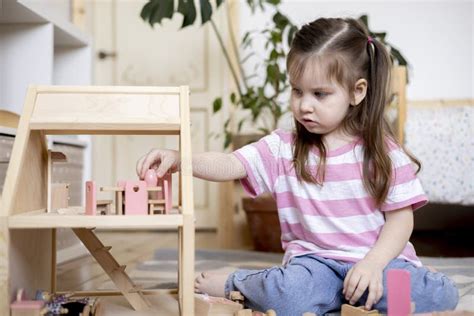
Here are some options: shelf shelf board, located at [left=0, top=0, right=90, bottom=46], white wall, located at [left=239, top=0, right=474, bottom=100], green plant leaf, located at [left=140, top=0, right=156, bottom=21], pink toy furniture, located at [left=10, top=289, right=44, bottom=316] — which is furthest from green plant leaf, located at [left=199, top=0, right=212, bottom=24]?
pink toy furniture, located at [left=10, top=289, right=44, bottom=316]

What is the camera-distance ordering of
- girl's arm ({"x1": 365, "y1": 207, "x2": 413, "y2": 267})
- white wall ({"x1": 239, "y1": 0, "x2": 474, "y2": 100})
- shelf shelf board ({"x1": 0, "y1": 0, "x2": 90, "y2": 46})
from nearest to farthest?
1. girl's arm ({"x1": 365, "y1": 207, "x2": 413, "y2": 267})
2. shelf shelf board ({"x1": 0, "y1": 0, "x2": 90, "y2": 46})
3. white wall ({"x1": 239, "y1": 0, "x2": 474, "y2": 100})

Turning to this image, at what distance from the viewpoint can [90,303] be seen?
0.92m

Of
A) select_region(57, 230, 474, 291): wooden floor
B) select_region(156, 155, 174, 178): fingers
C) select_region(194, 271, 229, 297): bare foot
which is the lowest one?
select_region(57, 230, 474, 291): wooden floor

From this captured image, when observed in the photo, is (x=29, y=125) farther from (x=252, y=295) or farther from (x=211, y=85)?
(x=211, y=85)

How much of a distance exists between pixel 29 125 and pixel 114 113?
120 mm

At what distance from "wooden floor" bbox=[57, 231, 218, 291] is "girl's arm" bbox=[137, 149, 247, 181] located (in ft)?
1.39

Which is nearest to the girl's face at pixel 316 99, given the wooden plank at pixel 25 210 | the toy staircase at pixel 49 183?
the toy staircase at pixel 49 183

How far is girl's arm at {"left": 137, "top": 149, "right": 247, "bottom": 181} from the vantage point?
0.97m

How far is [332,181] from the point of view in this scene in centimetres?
112

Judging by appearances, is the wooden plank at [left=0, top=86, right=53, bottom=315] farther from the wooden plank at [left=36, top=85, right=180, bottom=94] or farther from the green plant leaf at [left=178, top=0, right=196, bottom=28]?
the green plant leaf at [left=178, top=0, right=196, bottom=28]

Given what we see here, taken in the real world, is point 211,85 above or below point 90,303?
above

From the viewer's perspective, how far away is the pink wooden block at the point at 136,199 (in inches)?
35.0

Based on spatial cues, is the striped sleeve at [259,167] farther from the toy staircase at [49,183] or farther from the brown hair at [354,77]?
the toy staircase at [49,183]

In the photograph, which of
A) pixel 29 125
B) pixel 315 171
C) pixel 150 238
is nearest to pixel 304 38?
pixel 315 171
